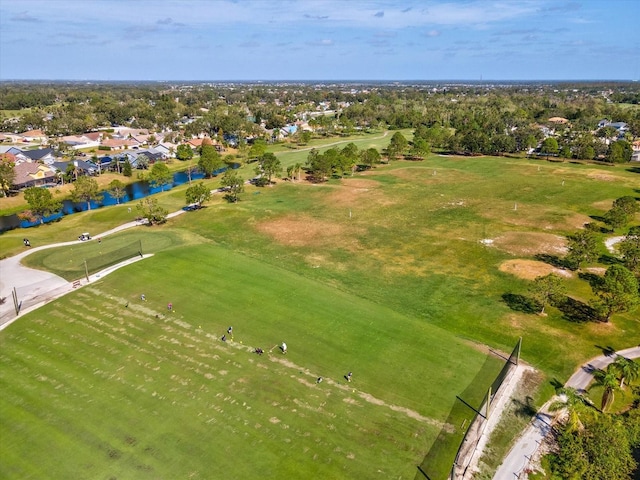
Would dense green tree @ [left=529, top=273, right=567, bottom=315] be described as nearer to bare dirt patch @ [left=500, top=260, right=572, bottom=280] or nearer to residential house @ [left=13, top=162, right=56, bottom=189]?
bare dirt patch @ [left=500, top=260, right=572, bottom=280]

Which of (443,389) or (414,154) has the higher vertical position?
(414,154)

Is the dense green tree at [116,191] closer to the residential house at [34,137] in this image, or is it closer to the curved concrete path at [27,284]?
the curved concrete path at [27,284]

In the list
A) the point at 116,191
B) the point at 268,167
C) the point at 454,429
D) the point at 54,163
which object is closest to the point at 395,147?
the point at 268,167

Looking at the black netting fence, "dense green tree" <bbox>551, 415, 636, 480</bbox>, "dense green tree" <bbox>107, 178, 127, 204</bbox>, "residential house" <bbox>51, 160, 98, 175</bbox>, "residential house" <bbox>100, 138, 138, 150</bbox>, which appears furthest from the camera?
"residential house" <bbox>100, 138, 138, 150</bbox>

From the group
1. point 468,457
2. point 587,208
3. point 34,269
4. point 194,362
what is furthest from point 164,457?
point 587,208

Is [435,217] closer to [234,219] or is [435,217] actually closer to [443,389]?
[234,219]

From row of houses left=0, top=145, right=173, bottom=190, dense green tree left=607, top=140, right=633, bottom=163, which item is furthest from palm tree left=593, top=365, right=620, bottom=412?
dense green tree left=607, top=140, right=633, bottom=163
